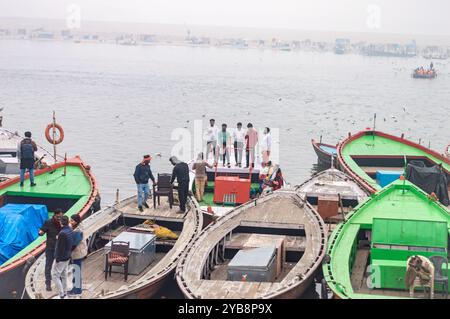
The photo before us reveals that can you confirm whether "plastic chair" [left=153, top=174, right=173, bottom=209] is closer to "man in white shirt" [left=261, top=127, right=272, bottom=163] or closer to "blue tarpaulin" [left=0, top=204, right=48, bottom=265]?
"blue tarpaulin" [left=0, top=204, right=48, bottom=265]

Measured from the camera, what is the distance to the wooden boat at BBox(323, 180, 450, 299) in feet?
48.2

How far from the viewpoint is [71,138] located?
5275 cm

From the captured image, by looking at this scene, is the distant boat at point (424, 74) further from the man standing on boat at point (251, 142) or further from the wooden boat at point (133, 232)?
the wooden boat at point (133, 232)

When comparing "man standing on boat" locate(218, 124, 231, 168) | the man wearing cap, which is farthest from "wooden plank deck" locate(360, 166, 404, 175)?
the man wearing cap

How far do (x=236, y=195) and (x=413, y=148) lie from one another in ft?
36.1

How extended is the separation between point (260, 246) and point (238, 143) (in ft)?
26.6

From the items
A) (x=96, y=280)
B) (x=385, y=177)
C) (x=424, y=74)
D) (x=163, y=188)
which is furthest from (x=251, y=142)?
(x=424, y=74)

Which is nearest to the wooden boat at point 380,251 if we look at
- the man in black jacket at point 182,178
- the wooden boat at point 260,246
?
the wooden boat at point 260,246

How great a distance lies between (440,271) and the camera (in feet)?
47.2

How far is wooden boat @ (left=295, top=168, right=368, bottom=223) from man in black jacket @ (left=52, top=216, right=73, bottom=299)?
25.7 feet

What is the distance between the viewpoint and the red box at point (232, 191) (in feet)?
72.9

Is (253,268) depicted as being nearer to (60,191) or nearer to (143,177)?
(143,177)

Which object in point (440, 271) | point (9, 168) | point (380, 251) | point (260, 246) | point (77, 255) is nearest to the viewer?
point (77, 255)
